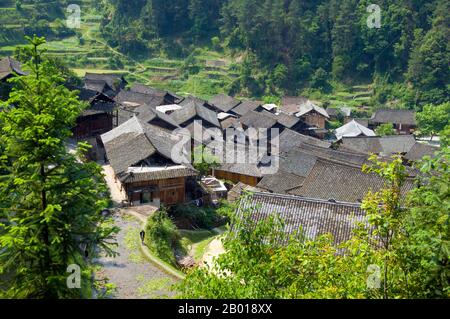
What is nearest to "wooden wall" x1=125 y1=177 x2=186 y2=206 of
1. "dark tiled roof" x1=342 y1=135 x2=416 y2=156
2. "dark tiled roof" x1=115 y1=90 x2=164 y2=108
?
"dark tiled roof" x1=342 y1=135 x2=416 y2=156

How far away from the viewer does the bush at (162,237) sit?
1936 centimetres

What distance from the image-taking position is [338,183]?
85.8 ft

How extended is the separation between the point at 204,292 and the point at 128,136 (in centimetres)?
2133

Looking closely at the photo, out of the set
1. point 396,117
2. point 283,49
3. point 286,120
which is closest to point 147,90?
point 286,120

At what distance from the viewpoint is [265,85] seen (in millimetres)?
71625

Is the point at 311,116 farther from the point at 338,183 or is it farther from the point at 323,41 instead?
the point at 338,183

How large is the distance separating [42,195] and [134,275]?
906 cm

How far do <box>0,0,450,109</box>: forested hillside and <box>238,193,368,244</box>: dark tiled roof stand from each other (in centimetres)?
5008

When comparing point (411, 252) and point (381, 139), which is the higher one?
point (411, 252)

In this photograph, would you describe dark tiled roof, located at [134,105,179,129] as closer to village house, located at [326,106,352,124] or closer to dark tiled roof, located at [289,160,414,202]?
dark tiled roof, located at [289,160,414,202]

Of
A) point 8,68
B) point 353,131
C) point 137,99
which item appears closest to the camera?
point 8,68

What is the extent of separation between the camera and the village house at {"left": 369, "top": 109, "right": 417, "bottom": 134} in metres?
55.9
